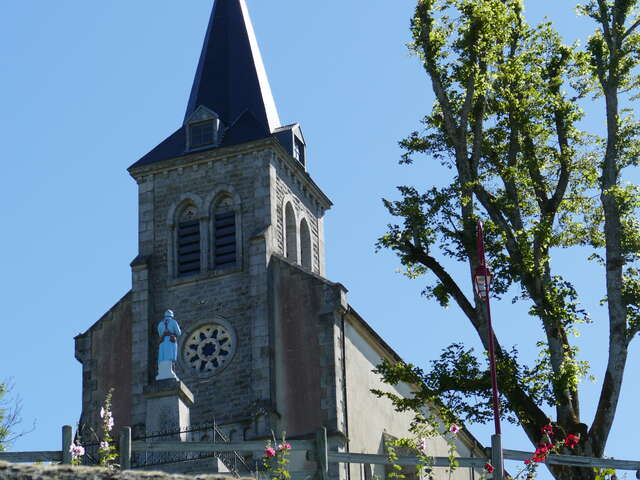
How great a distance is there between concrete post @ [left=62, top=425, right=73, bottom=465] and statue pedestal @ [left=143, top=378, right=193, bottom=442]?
7.92m

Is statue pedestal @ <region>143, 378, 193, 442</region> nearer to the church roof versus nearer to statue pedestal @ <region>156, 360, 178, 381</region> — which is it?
statue pedestal @ <region>156, 360, 178, 381</region>

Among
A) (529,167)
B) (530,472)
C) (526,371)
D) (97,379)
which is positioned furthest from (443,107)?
(97,379)

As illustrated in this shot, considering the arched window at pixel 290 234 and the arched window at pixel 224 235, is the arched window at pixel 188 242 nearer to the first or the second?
the arched window at pixel 224 235

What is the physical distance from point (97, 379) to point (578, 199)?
50.3 ft

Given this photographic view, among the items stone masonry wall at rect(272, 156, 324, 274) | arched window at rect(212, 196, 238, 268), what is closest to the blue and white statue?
arched window at rect(212, 196, 238, 268)

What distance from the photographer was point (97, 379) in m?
34.1

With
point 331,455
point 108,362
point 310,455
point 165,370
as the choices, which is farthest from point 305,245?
point 310,455

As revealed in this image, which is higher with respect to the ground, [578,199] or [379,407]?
[578,199]

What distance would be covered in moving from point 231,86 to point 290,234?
16.5 feet

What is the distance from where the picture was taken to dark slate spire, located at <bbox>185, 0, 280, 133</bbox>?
37312 mm

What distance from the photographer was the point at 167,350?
84.4ft

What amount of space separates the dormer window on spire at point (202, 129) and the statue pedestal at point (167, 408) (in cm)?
1374

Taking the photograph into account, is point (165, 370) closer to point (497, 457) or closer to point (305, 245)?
point (497, 457)

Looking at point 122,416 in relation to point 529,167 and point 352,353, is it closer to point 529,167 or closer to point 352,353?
point 352,353
